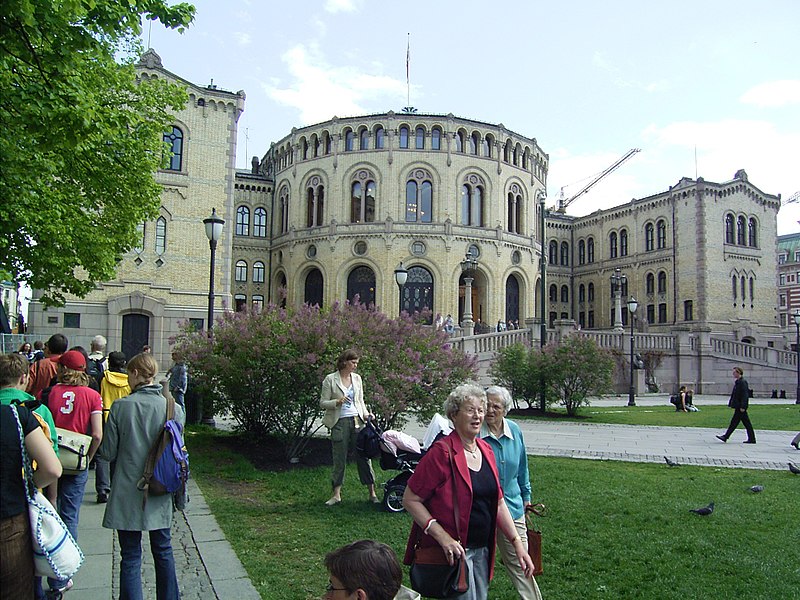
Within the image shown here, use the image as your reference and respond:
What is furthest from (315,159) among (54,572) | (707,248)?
(54,572)

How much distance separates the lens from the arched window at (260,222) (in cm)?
5031

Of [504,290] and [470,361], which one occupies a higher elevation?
[504,290]

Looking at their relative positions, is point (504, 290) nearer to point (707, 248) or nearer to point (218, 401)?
point (707, 248)

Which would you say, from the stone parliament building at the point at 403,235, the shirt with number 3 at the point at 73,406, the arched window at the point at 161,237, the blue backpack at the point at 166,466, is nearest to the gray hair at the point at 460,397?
the blue backpack at the point at 166,466

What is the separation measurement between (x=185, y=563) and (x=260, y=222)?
45.8 m

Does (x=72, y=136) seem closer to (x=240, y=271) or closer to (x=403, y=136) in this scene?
(x=403, y=136)

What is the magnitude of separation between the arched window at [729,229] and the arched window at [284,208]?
108 ft

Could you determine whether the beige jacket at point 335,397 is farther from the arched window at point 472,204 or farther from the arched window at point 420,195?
the arched window at point 472,204

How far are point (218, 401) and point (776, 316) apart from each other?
50923 millimetres

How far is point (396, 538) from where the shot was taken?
704cm

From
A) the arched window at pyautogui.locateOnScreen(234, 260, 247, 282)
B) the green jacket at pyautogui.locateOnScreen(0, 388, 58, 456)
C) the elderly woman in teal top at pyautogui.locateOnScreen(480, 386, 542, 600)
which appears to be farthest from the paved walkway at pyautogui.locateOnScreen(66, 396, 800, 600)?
the arched window at pyautogui.locateOnScreen(234, 260, 247, 282)

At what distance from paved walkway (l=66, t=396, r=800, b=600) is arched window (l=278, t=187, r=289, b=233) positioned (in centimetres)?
3021

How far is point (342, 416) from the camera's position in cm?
859

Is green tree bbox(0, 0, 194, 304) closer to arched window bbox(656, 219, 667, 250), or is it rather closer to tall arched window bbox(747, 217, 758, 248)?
arched window bbox(656, 219, 667, 250)
